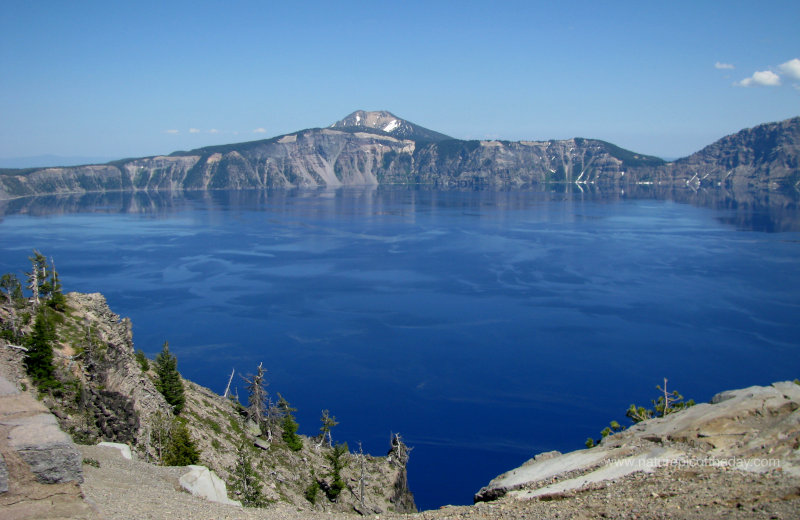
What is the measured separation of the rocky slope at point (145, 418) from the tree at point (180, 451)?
517 millimetres

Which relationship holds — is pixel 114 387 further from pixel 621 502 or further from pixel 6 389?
pixel 621 502

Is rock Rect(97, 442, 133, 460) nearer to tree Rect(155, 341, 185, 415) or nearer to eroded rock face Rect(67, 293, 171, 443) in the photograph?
eroded rock face Rect(67, 293, 171, 443)

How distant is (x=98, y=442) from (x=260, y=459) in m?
8.19

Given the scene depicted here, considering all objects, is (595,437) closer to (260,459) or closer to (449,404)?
(449,404)

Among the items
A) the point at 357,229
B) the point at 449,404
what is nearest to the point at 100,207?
the point at 357,229

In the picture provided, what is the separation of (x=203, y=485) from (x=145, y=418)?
832cm

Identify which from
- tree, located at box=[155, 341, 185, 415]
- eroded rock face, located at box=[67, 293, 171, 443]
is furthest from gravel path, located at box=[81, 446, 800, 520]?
tree, located at box=[155, 341, 185, 415]

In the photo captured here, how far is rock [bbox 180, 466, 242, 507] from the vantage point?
49.7 feet

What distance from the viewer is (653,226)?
120 meters

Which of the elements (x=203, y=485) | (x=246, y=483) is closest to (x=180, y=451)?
(x=246, y=483)

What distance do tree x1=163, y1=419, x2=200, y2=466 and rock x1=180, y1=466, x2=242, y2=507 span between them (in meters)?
3.86

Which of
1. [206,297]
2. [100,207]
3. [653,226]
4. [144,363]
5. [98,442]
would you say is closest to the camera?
[98,442]

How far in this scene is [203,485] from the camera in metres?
15.7

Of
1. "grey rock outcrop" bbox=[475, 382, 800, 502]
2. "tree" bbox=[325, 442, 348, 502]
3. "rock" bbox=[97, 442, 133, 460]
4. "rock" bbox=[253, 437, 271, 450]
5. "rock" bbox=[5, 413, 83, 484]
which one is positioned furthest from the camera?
"rock" bbox=[253, 437, 271, 450]
